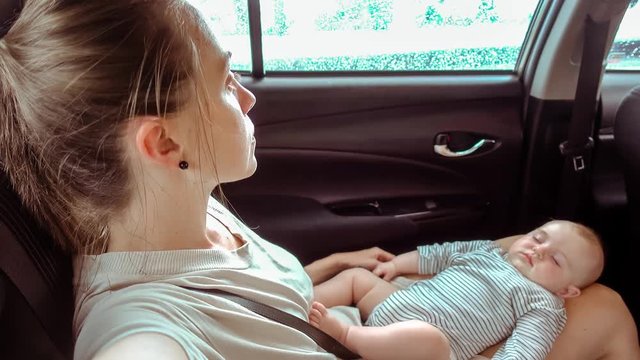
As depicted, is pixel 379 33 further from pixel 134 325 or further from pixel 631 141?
pixel 134 325

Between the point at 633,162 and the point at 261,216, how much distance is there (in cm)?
99

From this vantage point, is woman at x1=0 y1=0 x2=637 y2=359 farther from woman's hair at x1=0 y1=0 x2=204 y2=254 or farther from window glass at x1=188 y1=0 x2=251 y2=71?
window glass at x1=188 y1=0 x2=251 y2=71

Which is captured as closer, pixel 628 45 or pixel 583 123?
pixel 583 123

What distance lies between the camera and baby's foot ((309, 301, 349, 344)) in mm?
1292

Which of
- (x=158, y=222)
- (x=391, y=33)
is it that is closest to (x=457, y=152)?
(x=391, y=33)

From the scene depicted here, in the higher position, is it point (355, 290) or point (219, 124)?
point (219, 124)

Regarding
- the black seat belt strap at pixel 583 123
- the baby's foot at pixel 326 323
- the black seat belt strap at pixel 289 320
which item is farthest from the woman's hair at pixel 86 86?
the black seat belt strap at pixel 583 123

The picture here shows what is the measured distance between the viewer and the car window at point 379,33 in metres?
1.80

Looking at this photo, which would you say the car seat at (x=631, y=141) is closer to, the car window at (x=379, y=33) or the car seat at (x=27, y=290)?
the car window at (x=379, y=33)

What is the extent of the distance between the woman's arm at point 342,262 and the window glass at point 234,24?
608 millimetres

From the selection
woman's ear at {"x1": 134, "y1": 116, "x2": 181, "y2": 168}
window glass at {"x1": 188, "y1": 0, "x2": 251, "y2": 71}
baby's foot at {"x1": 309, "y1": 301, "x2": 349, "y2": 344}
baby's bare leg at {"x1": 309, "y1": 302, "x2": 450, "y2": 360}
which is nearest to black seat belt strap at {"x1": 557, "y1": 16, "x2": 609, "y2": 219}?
baby's bare leg at {"x1": 309, "y1": 302, "x2": 450, "y2": 360}

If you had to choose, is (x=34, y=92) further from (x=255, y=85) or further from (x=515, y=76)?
(x=515, y=76)

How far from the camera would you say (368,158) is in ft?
6.07

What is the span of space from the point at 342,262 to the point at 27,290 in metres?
0.90
